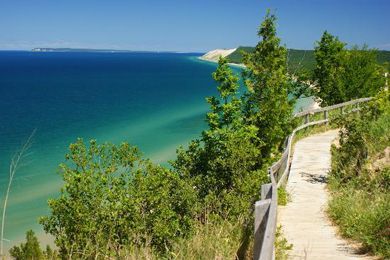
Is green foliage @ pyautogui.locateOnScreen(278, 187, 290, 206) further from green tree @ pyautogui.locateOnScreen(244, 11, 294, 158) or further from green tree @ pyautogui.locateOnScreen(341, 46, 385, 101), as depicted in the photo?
green tree @ pyautogui.locateOnScreen(341, 46, 385, 101)

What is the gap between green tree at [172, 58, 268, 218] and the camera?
12.1 metres

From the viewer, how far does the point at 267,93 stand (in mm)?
17828

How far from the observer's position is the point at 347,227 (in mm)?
8219

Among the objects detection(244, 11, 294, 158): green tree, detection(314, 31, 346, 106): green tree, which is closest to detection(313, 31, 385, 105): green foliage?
detection(314, 31, 346, 106): green tree

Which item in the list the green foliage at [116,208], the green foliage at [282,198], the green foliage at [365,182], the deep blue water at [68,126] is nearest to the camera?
the green foliage at [365,182]

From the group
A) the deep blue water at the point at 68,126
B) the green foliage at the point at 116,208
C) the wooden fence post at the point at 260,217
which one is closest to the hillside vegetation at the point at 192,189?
the green foliage at the point at 116,208

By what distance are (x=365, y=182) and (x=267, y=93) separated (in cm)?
790

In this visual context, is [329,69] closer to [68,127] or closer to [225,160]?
[225,160]

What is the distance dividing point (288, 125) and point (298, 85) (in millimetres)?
11566

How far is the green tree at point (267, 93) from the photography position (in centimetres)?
1758

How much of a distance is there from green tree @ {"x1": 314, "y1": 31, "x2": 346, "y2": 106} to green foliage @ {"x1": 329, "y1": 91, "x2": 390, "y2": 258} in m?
15.3

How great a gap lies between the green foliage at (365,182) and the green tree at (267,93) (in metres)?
3.57

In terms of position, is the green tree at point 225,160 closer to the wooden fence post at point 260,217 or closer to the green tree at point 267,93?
the green tree at point 267,93

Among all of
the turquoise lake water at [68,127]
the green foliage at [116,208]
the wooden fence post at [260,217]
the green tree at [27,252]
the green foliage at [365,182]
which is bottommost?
the turquoise lake water at [68,127]
